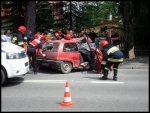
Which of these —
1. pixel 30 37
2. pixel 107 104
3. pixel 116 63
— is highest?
pixel 30 37

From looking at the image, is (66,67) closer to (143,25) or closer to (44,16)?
(143,25)

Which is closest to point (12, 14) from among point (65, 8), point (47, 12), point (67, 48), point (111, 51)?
point (47, 12)

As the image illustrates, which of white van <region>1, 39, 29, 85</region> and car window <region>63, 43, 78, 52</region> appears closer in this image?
white van <region>1, 39, 29, 85</region>

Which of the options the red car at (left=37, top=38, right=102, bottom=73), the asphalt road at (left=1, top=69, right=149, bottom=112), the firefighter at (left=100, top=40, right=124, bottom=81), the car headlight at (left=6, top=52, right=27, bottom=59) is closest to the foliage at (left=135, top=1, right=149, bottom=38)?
the red car at (left=37, top=38, right=102, bottom=73)

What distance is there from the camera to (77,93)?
7297 millimetres

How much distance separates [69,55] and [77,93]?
3.48 metres

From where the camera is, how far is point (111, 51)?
8.91m

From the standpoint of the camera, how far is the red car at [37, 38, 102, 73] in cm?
1043

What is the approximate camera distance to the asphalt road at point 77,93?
19.8 feet

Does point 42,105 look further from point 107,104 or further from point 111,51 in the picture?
point 111,51

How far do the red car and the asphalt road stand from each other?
0.45 metres

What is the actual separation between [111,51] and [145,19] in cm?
1181

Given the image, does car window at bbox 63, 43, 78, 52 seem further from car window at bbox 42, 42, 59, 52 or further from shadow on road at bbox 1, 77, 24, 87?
shadow on road at bbox 1, 77, 24, 87

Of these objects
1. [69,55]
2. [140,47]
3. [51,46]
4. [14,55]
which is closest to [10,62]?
[14,55]
